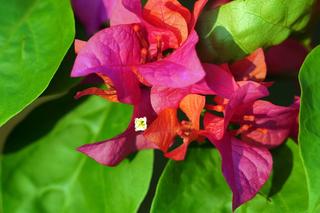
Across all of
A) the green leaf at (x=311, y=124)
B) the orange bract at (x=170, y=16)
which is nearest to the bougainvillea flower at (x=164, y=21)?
the orange bract at (x=170, y=16)

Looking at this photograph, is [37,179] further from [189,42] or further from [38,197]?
[189,42]

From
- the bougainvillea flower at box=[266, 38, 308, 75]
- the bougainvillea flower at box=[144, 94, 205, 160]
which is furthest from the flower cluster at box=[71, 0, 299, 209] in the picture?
the bougainvillea flower at box=[266, 38, 308, 75]

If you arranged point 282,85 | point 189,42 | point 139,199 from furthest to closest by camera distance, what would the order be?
point 282,85 → point 139,199 → point 189,42

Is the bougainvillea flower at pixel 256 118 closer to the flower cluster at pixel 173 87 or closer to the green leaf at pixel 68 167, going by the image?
the flower cluster at pixel 173 87

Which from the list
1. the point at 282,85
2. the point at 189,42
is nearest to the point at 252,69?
the point at 189,42

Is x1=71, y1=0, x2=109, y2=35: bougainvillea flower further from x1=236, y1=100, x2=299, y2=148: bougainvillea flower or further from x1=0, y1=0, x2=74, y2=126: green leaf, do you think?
x1=236, y1=100, x2=299, y2=148: bougainvillea flower

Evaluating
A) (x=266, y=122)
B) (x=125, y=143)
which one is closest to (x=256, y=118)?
(x=266, y=122)

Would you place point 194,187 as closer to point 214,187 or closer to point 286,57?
point 214,187
